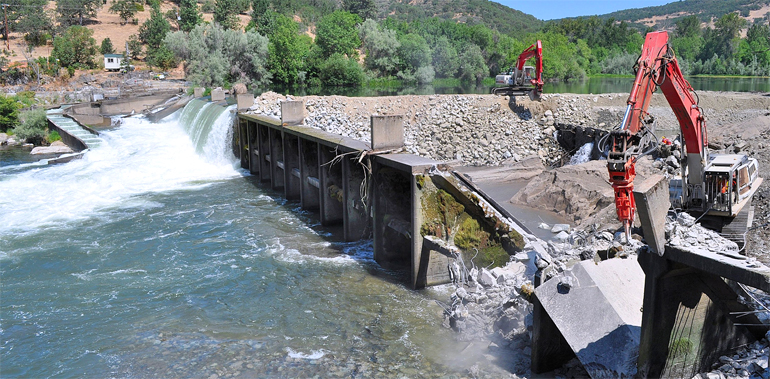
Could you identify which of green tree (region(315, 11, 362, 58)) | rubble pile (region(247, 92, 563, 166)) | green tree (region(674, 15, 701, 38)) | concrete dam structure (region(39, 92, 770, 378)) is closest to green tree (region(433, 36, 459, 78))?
green tree (region(315, 11, 362, 58))

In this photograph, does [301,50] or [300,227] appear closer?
[300,227]

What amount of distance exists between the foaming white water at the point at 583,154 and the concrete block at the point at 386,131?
15172 millimetres

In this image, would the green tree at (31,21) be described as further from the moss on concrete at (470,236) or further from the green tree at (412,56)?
the moss on concrete at (470,236)

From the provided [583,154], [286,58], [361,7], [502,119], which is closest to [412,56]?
[286,58]

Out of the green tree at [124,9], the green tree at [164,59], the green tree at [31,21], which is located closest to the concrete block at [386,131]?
the green tree at [164,59]

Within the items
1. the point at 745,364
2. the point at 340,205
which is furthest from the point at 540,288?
the point at 340,205

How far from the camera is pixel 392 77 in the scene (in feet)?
249

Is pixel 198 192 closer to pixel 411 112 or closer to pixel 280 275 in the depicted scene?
pixel 280 275

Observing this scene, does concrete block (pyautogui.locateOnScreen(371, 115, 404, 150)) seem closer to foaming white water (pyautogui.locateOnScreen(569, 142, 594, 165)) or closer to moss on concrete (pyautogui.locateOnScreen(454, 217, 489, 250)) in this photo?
moss on concrete (pyautogui.locateOnScreen(454, 217, 489, 250))

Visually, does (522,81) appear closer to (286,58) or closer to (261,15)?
(286,58)

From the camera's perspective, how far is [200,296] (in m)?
13.3

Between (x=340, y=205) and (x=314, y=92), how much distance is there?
46081mm

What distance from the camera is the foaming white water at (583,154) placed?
27688 mm

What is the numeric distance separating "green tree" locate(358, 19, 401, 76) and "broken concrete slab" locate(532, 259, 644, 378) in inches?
→ 2672
